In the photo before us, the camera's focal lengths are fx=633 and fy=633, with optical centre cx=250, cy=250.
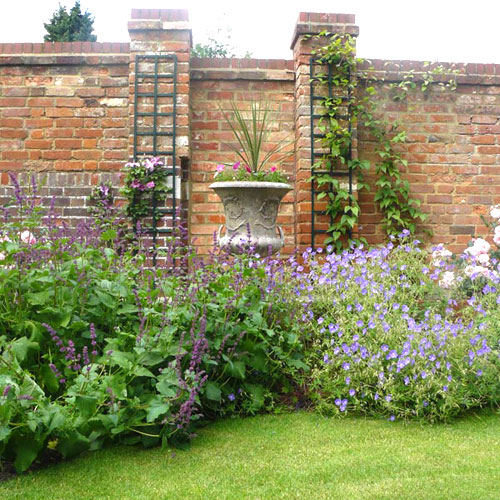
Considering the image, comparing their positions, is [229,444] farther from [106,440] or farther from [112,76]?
[112,76]

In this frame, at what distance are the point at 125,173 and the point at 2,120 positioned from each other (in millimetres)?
1280

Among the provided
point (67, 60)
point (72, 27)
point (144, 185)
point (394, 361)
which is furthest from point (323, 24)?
point (72, 27)

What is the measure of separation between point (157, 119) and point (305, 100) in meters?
1.35

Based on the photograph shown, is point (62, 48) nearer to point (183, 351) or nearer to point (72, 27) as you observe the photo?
point (183, 351)

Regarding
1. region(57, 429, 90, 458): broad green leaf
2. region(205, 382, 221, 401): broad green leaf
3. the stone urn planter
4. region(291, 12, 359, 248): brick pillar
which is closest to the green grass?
region(57, 429, 90, 458): broad green leaf

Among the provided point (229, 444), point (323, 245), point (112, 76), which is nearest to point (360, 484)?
point (229, 444)

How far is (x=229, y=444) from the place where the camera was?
9.11ft

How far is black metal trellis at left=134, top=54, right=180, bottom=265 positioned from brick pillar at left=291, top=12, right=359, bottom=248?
113cm

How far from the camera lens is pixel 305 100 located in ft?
18.9

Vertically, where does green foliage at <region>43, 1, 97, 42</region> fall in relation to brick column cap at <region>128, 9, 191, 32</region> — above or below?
above

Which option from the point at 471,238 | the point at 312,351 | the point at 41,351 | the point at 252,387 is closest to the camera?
the point at 41,351

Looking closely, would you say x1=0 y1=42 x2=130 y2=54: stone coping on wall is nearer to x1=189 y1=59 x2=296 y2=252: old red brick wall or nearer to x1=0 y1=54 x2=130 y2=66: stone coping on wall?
x1=0 y1=54 x2=130 y2=66: stone coping on wall

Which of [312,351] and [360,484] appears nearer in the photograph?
[360,484]

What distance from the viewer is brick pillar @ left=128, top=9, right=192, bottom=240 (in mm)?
5711
